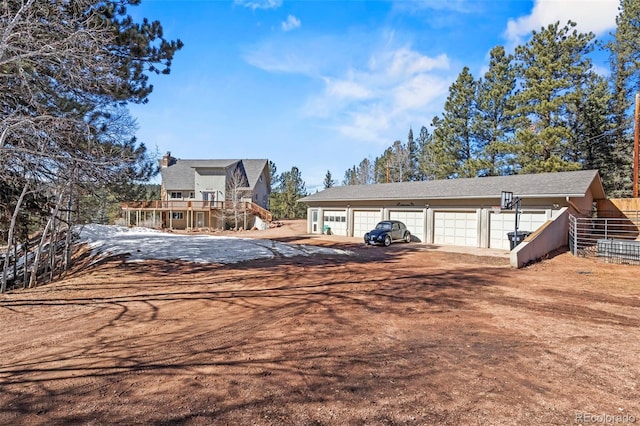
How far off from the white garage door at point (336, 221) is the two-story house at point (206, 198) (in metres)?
8.12

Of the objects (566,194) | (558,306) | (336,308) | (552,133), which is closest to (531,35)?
(552,133)

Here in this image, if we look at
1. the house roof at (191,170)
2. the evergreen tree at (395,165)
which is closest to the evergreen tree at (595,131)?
the evergreen tree at (395,165)

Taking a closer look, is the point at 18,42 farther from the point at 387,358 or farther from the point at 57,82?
the point at 387,358

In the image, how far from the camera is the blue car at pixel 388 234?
17753mm

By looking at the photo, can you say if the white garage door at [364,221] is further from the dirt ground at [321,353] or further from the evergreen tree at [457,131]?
the dirt ground at [321,353]

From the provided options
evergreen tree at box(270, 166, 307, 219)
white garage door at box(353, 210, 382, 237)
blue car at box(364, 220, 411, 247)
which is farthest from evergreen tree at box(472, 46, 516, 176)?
evergreen tree at box(270, 166, 307, 219)

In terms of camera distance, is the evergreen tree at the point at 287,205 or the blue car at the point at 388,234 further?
the evergreen tree at the point at 287,205

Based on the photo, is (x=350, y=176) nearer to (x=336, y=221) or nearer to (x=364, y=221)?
(x=336, y=221)

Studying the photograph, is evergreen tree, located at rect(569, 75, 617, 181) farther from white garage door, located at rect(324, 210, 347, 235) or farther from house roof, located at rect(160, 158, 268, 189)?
house roof, located at rect(160, 158, 268, 189)

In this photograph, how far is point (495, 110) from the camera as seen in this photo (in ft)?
92.5

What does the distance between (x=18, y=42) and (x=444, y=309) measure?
9344mm

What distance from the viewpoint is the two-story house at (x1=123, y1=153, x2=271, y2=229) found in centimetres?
2953

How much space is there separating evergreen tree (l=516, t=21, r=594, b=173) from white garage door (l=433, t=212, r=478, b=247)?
345 inches

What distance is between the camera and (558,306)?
661 cm
